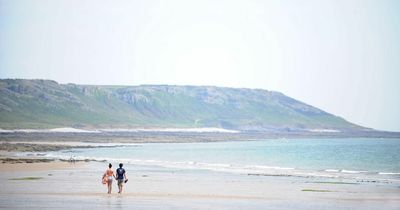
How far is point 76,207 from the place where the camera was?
88.6ft

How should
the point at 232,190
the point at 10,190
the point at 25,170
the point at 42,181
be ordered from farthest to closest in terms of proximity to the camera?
1. the point at 25,170
2. the point at 42,181
3. the point at 232,190
4. the point at 10,190

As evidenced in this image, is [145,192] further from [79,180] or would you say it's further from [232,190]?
[79,180]

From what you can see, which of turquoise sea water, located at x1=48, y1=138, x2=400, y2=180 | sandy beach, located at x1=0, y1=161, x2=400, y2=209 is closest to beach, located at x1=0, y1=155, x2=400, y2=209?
sandy beach, located at x1=0, y1=161, x2=400, y2=209

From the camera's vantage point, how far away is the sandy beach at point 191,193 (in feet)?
95.5

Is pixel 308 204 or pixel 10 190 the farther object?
pixel 10 190

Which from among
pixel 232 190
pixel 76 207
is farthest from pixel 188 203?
pixel 232 190

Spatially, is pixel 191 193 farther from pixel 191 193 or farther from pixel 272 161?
pixel 272 161

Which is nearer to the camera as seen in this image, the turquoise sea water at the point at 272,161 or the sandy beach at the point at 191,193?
the sandy beach at the point at 191,193

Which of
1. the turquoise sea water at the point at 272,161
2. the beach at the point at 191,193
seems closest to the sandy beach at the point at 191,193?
the beach at the point at 191,193

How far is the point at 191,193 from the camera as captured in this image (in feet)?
116

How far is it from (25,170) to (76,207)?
27.4 m

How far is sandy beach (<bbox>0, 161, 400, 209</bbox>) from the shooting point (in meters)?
29.1

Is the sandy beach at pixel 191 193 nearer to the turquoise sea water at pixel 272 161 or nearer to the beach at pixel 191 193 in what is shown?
the beach at pixel 191 193

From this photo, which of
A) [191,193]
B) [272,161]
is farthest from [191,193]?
[272,161]
